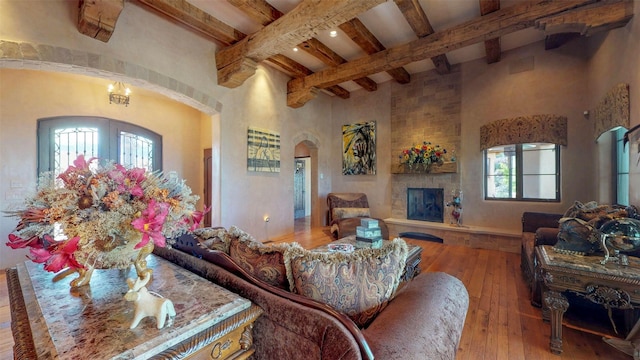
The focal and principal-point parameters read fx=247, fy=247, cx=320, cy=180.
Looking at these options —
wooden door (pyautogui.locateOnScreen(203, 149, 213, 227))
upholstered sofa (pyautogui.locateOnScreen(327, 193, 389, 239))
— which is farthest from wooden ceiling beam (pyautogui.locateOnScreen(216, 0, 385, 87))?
upholstered sofa (pyautogui.locateOnScreen(327, 193, 389, 239))

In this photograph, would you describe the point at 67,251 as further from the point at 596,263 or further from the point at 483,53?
the point at 483,53

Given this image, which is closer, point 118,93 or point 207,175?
point 118,93

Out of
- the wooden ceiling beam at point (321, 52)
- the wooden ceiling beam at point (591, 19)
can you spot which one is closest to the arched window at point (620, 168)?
the wooden ceiling beam at point (591, 19)

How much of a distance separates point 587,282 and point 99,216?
275 centimetres

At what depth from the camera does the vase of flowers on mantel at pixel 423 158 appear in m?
5.02

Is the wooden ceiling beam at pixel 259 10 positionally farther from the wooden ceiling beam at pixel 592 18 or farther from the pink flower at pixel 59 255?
the wooden ceiling beam at pixel 592 18

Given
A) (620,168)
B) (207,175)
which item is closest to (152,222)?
(620,168)

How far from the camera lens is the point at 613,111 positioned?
2740 millimetres

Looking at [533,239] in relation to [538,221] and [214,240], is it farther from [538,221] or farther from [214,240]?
[214,240]

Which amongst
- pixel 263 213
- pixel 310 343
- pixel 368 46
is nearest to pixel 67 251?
pixel 310 343

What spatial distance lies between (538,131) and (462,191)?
4.99 feet

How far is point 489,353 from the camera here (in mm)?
1771

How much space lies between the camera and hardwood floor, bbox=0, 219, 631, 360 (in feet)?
5.78

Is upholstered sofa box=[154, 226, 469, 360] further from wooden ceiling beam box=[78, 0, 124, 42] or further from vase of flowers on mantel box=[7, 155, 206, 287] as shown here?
wooden ceiling beam box=[78, 0, 124, 42]
